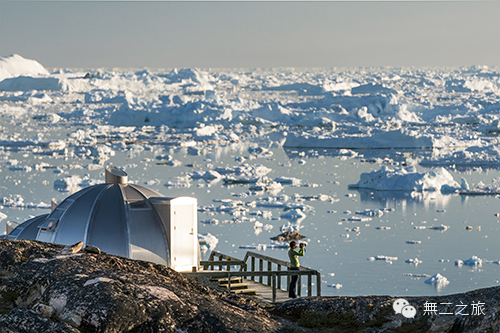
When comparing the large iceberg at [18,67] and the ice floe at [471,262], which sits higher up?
the large iceberg at [18,67]

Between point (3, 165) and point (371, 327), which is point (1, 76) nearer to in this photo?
point (3, 165)

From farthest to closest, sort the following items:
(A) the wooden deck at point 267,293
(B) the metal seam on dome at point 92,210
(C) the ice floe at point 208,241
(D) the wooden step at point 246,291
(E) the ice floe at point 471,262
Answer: (C) the ice floe at point 208,241
(E) the ice floe at point 471,262
(B) the metal seam on dome at point 92,210
(D) the wooden step at point 246,291
(A) the wooden deck at point 267,293

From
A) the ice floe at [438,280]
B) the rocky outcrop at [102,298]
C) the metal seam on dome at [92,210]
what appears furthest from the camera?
the ice floe at [438,280]

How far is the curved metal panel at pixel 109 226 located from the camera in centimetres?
1284

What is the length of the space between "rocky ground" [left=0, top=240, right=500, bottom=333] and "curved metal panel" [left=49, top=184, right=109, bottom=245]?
6082 millimetres

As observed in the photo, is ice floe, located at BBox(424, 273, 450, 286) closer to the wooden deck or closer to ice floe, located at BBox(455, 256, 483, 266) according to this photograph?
ice floe, located at BBox(455, 256, 483, 266)

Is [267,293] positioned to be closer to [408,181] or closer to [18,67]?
[408,181]

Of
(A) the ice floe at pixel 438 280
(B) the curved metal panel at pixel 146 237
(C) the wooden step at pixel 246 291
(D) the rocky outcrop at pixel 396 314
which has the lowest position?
(A) the ice floe at pixel 438 280

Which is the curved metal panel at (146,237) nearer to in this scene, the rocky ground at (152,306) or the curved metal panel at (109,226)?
the curved metal panel at (109,226)

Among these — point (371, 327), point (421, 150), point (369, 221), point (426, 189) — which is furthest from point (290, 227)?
point (421, 150)

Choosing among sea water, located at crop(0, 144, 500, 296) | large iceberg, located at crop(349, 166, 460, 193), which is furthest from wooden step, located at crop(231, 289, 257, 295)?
large iceberg, located at crop(349, 166, 460, 193)

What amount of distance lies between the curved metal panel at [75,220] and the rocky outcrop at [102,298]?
6.18m

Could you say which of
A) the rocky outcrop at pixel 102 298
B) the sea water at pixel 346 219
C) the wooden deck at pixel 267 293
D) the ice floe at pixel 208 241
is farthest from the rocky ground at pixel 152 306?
the ice floe at pixel 208 241

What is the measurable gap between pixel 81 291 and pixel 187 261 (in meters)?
7.47
